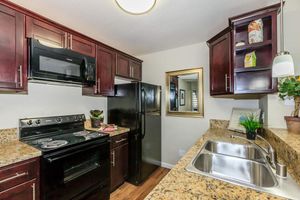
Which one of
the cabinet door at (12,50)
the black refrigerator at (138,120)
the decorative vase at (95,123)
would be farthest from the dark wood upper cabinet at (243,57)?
the cabinet door at (12,50)

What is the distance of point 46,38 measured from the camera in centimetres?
160

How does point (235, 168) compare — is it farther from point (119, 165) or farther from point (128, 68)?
point (128, 68)

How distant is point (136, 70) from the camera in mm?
2980

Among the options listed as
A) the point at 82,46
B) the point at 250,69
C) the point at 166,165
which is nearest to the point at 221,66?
the point at 250,69

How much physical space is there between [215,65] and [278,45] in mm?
664

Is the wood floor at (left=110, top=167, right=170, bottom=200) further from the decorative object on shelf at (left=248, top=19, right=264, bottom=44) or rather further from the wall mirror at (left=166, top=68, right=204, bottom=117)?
the decorative object on shelf at (left=248, top=19, right=264, bottom=44)

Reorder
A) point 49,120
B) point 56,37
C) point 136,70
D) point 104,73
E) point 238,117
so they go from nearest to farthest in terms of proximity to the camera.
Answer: point 56,37
point 49,120
point 238,117
point 104,73
point 136,70

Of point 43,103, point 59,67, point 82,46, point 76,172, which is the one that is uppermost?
point 82,46

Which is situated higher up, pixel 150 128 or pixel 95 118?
pixel 95 118

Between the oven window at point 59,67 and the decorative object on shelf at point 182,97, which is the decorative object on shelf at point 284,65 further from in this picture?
the oven window at point 59,67

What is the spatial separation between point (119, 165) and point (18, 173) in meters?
1.24

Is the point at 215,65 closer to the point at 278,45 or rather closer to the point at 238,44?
the point at 238,44

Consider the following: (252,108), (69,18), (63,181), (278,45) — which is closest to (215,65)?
(278,45)

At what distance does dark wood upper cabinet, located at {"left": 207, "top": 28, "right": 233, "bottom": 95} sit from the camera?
1.75 meters
